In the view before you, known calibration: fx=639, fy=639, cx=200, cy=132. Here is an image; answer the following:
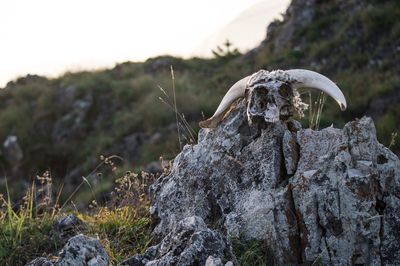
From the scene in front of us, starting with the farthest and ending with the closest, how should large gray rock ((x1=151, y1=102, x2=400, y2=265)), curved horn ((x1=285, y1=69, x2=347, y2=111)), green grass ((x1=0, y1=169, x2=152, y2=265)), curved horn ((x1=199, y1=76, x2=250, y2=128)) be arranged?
1. green grass ((x1=0, y1=169, x2=152, y2=265))
2. curved horn ((x1=199, y1=76, x2=250, y2=128))
3. curved horn ((x1=285, y1=69, x2=347, y2=111))
4. large gray rock ((x1=151, y1=102, x2=400, y2=265))

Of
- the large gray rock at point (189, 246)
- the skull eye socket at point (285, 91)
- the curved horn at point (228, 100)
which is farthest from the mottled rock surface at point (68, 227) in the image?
the skull eye socket at point (285, 91)

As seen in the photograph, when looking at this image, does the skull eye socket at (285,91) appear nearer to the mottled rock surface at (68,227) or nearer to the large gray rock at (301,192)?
the large gray rock at (301,192)

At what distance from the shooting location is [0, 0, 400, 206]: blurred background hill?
17266mm

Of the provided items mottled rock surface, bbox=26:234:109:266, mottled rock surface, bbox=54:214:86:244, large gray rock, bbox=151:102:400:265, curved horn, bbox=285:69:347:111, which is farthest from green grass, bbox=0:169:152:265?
curved horn, bbox=285:69:347:111

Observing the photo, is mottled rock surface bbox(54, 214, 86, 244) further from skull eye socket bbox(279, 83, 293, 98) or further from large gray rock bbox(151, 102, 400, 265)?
A: skull eye socket bbox(279, 83, 293, 98)

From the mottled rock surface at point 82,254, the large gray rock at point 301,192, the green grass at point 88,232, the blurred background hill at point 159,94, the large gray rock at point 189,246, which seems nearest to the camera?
the large gray rock at point 189,246

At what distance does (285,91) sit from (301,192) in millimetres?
935

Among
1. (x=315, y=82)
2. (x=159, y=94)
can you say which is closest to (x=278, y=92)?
(x=315, y=82)

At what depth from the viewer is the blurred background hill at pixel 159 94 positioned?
17.3m

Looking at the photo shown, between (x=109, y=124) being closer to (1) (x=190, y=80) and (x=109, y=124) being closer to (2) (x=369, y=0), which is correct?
(1) (x=190, y=80)

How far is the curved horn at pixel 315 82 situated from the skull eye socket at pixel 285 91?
0.20ft

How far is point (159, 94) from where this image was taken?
21.8 m

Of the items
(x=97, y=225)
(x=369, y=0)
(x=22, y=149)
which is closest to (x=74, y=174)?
(x=22, y=149)

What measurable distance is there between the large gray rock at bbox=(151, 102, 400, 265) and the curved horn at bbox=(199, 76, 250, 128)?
130mm
